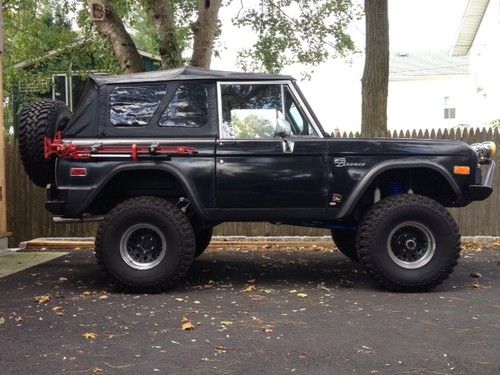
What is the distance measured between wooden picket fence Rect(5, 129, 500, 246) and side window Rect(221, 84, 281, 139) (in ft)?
12.6

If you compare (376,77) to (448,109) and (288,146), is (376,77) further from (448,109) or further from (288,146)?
(448,109)

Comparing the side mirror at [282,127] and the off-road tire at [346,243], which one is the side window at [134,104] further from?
the off-road tire at [346,243]

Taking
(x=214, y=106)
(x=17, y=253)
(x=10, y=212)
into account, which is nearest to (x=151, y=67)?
(x=10, y=212)

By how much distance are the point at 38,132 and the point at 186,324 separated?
2.71m

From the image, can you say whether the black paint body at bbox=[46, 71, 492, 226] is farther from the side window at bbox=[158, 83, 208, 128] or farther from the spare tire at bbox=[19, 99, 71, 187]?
the spare tire at bbox=[19, 99, 71, 187]

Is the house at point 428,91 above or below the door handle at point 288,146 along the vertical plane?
above

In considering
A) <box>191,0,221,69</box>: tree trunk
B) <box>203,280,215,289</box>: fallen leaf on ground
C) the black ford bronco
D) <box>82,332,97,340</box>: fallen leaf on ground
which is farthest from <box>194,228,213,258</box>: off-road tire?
<box>191,0,221,69</box>: tree trunk

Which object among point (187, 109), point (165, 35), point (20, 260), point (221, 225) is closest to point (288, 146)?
point (187, 109)

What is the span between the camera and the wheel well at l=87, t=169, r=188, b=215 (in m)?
6.03

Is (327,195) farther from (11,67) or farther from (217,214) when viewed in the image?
(11,67)

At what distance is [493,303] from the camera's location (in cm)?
535

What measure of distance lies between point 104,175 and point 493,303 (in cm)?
381

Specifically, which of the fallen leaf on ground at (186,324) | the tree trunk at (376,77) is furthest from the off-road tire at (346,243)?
the tree trunk at (376,77)

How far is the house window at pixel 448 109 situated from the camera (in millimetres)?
41844
